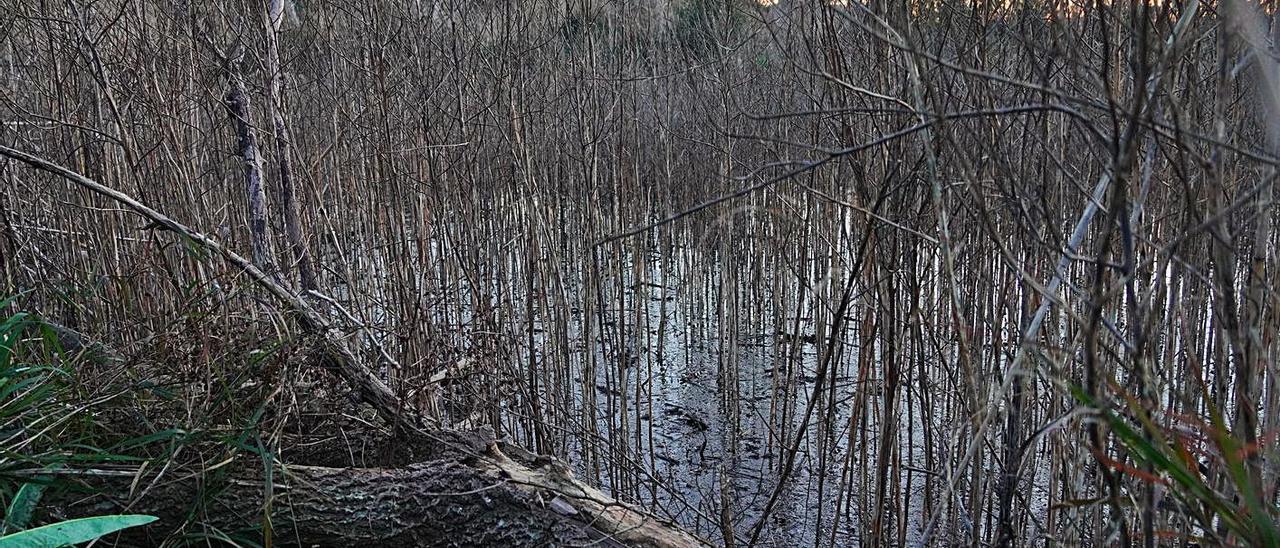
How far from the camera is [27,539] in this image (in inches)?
53.5

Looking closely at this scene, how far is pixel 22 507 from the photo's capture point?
183 centimetres

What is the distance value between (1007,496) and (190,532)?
185cm

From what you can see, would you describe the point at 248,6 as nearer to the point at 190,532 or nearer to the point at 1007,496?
the point at 190,532

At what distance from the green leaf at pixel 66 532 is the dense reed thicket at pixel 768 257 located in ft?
2.34

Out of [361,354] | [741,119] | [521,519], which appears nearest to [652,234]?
[741,119]

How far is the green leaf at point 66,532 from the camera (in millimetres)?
1355

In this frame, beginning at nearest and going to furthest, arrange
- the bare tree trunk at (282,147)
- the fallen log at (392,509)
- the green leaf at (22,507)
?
the green leaf at (22,507) → the fallen log at (392,509) → the bare tree trunk at (282,147)

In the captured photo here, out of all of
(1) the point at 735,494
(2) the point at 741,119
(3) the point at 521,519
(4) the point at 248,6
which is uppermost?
(4) the point at 248,6

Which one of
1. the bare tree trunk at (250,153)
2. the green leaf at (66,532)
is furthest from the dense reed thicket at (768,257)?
the green leaf at (66,532)

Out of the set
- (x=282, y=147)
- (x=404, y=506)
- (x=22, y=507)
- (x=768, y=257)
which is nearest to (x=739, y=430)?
(x=768, y=257)

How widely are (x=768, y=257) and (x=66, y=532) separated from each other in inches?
156

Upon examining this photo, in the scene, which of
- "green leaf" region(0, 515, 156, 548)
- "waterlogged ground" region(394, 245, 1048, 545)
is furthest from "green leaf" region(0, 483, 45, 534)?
"waterlogged ground" region(394, 245, 1048, 545)

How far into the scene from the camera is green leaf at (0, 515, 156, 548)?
4.45 feet

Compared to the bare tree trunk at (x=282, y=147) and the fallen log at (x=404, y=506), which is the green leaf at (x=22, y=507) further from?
the bare tree trunk at (x=282, y=147)
